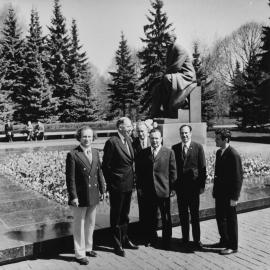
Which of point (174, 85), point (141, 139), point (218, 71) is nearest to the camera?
point (141, 139)

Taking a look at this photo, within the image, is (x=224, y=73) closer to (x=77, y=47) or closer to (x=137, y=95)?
(x=137, y=95)

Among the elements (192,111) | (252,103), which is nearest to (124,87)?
(252,103)

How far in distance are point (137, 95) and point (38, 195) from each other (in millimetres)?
30912

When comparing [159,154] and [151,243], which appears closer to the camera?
[159,154]

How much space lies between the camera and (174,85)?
421 inches

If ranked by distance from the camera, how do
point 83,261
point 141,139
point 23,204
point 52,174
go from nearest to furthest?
point 83,261 → point 141,139 → point 23,204 → point 52,174

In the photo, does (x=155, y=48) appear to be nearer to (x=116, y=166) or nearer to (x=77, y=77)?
(x=77, y=77)

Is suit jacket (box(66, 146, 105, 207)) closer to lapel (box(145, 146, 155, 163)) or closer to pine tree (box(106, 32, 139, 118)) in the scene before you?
lapel (box(145, 146, 155, 163))

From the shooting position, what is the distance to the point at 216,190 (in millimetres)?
4758

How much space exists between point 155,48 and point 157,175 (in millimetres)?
30600

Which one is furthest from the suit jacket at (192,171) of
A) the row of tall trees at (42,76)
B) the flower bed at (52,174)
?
the row of tall trees at (42,76)

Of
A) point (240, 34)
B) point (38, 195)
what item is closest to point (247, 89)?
point (240, 34)

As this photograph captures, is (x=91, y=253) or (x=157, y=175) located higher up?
(x=157, y=175)

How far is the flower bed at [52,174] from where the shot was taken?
7.57 metres
